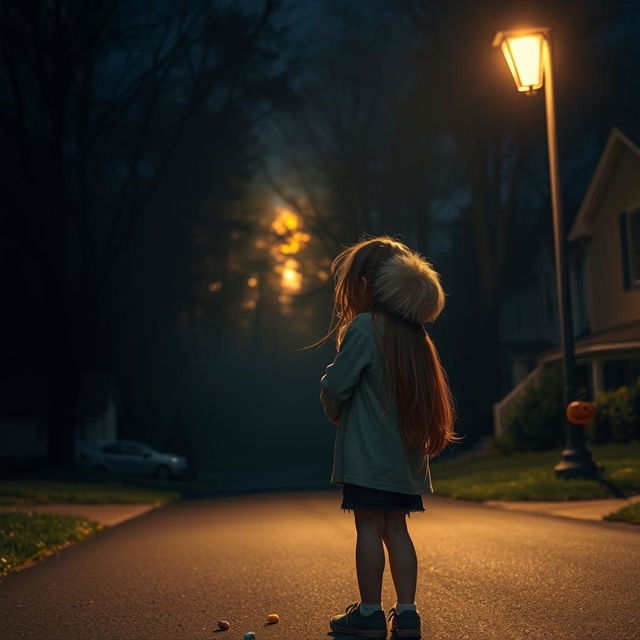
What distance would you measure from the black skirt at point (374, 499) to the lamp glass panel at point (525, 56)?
11.2 meters

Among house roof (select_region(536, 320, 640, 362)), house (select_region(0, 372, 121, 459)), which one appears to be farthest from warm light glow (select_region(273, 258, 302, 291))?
house roof (select_region(536, 320, 640, 362))

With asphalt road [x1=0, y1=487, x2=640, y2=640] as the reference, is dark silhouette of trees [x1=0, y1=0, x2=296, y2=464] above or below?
above

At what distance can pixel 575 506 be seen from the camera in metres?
13.3

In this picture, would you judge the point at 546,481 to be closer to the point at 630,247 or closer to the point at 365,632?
the point at 630,247

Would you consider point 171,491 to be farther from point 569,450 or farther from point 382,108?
point 382,108

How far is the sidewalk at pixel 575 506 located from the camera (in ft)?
39.4

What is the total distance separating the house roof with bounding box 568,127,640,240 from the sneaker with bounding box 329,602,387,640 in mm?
19831

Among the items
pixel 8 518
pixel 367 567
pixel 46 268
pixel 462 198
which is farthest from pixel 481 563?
pixel 462 198

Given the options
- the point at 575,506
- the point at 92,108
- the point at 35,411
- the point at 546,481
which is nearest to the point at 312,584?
the point at 575,506

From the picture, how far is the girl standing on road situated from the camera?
16.7 feet

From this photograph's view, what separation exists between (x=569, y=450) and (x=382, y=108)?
2269 centimetres

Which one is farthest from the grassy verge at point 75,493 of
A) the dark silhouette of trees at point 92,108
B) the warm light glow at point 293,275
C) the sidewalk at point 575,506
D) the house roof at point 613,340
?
the warm light glow at point 293,275

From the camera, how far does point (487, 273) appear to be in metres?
33.5

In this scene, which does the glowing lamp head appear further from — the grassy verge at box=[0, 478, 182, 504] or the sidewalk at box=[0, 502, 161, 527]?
the grassy verge at box=[0, 478, 182, 504]
